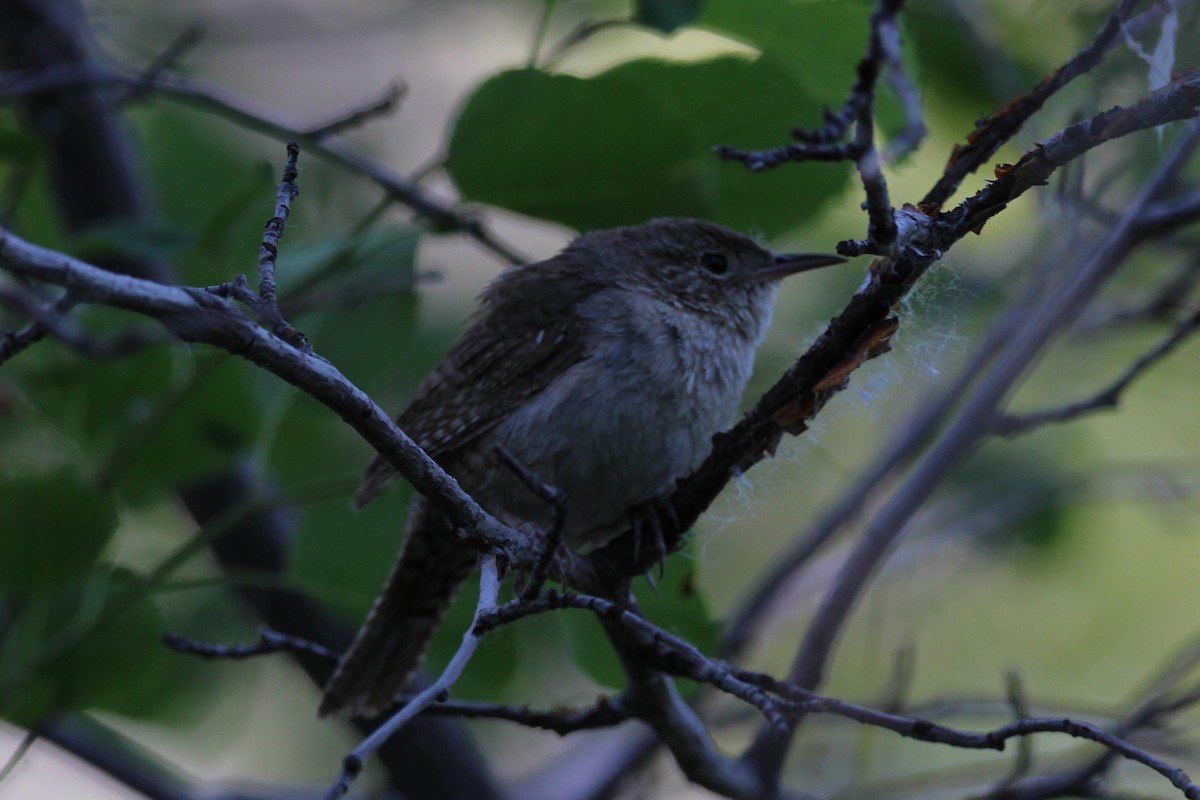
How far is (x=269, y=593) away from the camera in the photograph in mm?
4184

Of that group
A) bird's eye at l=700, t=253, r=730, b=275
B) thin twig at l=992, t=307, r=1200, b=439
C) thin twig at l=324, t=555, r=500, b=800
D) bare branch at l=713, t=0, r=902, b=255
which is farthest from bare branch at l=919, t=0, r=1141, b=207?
bird's eye at l=700, t=253, r=730, b=275

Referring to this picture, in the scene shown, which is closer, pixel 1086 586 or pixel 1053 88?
pixel 1053 88

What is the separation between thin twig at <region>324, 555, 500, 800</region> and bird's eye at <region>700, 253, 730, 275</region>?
6.24ft

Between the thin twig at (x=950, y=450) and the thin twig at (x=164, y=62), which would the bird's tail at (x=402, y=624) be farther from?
the thin twig at (x=164, y=62)

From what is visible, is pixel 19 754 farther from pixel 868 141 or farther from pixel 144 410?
pixel 868 141

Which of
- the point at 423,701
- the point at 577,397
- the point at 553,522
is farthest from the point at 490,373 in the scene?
the point at 423,701

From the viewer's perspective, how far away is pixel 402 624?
11.8 ft

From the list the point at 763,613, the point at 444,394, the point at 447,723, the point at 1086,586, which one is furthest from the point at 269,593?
the point at 1086,586

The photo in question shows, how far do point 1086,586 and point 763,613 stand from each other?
209cm

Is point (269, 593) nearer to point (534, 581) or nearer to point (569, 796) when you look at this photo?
point (569, 796)

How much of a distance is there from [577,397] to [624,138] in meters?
0.68

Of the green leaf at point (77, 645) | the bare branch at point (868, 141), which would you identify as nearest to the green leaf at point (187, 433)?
the green leaf at point (77, 645)

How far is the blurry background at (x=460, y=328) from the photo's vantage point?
124 inches

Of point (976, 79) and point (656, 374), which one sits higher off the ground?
point (976, 79)
